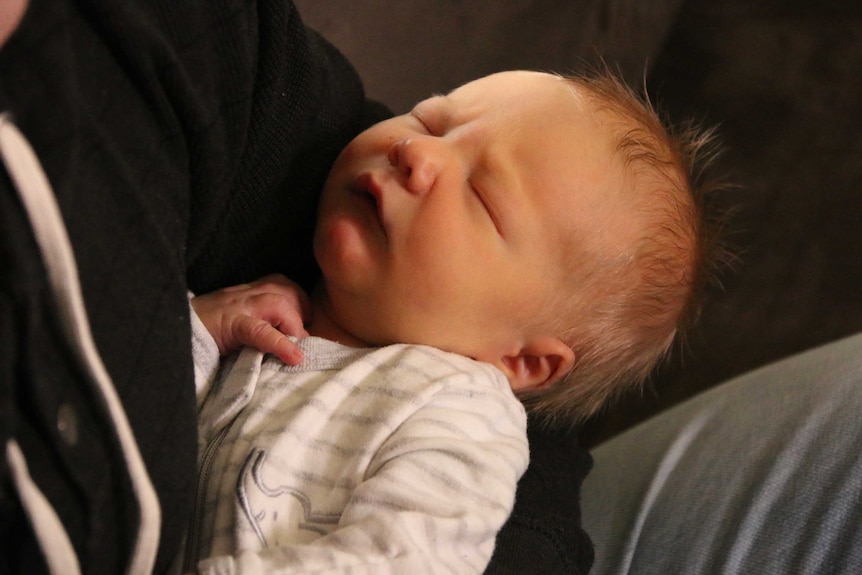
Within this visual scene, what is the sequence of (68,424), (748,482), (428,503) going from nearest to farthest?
(68,424)
(428,503)
(748,482)

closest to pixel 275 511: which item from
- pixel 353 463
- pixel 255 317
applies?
pixel 353 463

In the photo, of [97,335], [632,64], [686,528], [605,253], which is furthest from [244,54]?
[632,64]

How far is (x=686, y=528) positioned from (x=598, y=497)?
140 millimetres

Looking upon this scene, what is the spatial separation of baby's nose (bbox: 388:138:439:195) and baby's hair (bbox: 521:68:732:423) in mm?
153

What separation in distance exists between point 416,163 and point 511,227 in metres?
0.10

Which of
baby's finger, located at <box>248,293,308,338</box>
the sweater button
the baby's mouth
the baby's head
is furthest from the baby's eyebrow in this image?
the sweater button

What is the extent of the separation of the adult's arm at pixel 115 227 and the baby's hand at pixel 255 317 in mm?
118

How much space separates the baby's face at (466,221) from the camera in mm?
678

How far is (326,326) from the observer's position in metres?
0.73

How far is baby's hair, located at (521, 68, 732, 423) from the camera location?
28.7 inches

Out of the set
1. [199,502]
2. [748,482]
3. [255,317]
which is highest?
[255,317]

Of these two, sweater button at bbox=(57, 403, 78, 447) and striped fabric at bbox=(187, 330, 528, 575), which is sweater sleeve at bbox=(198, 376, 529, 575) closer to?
striped fabric at bbox=(187, 330, 528, 575)

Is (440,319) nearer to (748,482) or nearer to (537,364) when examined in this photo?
(537,364)

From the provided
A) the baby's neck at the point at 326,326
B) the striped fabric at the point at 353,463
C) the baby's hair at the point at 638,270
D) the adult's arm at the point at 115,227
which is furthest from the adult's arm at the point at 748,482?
the adult's arm at the point at 115,227
